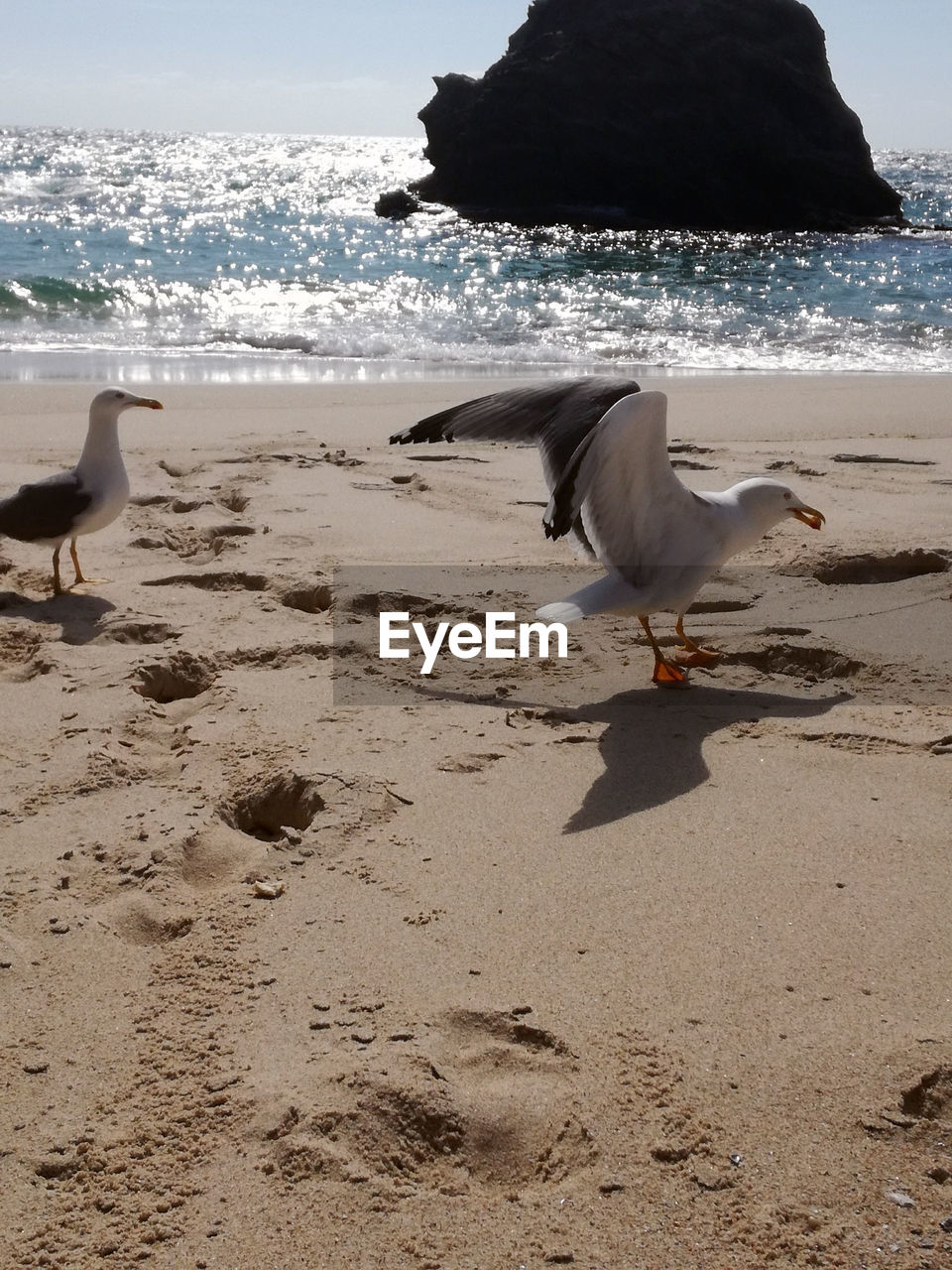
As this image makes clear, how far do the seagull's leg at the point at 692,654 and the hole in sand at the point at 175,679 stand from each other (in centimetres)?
143

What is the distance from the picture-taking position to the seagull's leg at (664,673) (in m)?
3.46

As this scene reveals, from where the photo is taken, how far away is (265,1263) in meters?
1.54

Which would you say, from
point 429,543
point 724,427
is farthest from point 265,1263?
point 724,427

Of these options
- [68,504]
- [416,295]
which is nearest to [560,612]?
[68,504]

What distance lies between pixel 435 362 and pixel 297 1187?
10.1 m

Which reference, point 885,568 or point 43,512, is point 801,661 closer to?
point 885,568

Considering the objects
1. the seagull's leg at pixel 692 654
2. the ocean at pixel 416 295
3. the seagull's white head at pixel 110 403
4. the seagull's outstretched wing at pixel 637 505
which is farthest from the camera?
the ocean at pixel 416 295

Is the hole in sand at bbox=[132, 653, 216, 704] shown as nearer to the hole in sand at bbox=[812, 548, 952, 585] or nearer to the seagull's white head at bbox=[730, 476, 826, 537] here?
the seagull's white head at bbox=[730, 476, 826, 537]

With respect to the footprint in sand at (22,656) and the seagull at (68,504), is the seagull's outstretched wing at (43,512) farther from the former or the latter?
the footprint in sand at (22,656)

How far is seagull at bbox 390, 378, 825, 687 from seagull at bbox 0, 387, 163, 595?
130cm

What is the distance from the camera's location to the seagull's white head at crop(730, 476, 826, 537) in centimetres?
369

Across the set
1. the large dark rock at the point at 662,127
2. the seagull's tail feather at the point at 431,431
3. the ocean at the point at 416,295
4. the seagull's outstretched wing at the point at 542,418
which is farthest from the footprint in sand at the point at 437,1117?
the large dark rock at the point at 662,127

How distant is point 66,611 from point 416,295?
13243 millimetres

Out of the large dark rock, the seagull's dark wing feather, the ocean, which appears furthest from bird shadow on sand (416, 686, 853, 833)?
the large dark rock
